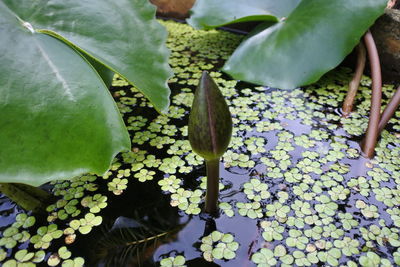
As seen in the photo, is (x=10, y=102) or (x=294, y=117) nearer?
(x=10, y=102)

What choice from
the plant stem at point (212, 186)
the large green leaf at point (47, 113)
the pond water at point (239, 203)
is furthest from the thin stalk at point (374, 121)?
the large green leaf at point (47, 113)

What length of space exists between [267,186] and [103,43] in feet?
2.43

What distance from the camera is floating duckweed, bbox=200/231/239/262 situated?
93cm

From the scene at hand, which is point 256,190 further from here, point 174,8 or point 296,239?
point 174,8

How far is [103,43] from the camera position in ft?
3.64

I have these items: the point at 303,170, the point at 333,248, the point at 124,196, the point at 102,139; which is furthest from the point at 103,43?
the point at 333,248

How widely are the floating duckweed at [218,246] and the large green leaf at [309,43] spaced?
2.78 ft

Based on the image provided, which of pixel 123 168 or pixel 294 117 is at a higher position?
pixel 294 117

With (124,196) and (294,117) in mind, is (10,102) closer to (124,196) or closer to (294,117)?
(124,196)

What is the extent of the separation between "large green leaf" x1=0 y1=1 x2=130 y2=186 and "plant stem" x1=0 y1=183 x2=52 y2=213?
0.16m

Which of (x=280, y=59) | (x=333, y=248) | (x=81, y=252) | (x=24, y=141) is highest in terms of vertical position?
(x=280, y=59)

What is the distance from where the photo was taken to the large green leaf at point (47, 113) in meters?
0.90

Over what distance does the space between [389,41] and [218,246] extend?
4.69 feet

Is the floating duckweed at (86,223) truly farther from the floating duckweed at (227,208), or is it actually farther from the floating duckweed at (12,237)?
the floating duckweed at (227,208)
